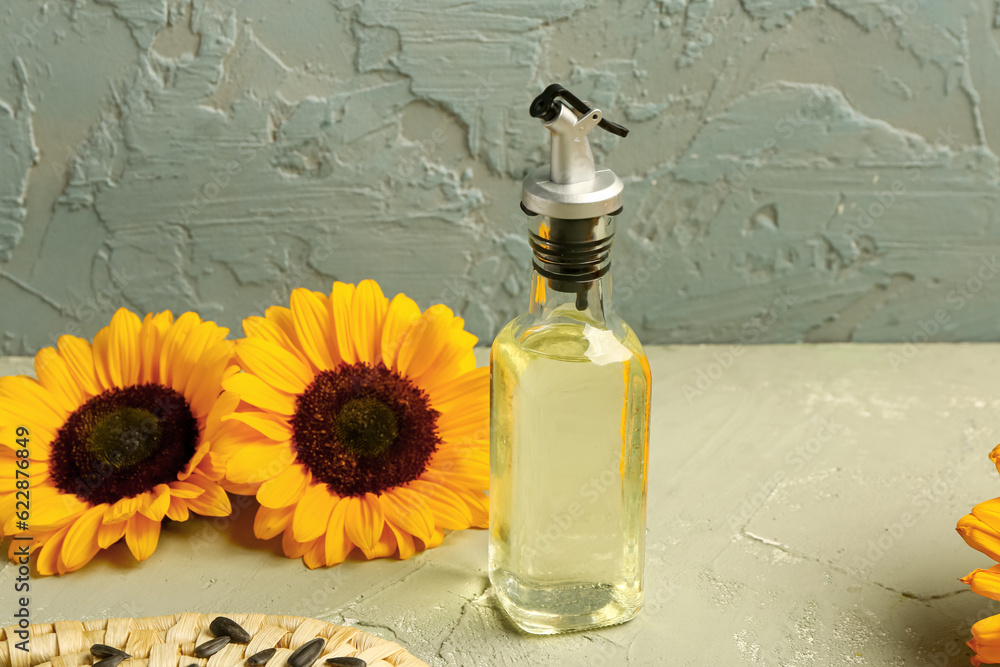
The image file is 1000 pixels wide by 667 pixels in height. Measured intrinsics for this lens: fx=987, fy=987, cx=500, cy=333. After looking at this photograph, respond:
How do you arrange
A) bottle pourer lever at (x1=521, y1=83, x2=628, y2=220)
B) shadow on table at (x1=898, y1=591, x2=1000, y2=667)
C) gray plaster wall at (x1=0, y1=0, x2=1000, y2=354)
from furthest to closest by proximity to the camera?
1. gray plaster wall at (x1=0, y1=0, x2=1000, y2=354)
2. shadow on table at (x1=898, y1=591, x2=1000, y2=667)
3. bottle pourer lever at (x1=521, y1=83, x2=628, y2=220)

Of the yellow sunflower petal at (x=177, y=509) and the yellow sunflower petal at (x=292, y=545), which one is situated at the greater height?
the yellow sunflower petal at (x=177, y=509)

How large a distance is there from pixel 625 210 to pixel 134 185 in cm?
47

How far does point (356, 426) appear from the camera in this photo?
27.5 inches

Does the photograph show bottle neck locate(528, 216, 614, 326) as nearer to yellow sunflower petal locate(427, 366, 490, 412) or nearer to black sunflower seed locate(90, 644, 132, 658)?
yellow sunflower petal locate(427, 366, 490, 412)

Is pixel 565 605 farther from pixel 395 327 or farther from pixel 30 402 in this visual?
pixel 30 402

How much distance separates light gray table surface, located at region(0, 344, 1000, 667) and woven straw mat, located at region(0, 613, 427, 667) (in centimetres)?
4

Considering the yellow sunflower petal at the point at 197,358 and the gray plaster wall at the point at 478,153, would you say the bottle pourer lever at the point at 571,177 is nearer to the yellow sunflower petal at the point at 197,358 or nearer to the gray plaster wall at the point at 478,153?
the yellow sunflower petal at the point at 197,358

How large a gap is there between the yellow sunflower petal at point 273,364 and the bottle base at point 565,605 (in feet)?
0.66

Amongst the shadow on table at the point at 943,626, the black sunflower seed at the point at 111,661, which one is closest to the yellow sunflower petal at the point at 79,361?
the black sunflower seed at the point at 111,661

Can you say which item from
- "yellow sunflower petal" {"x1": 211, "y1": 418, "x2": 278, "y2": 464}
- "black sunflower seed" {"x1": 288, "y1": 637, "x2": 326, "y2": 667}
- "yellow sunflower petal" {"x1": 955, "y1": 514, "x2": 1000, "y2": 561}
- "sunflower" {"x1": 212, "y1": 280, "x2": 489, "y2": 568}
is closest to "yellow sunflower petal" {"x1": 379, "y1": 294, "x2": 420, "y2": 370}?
"sunflower" {"x1": 212, "y1": 280, "x2": 489, "y2": 568}

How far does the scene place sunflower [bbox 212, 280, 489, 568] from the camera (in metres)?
0.68

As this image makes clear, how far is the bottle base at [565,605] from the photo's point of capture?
64cm

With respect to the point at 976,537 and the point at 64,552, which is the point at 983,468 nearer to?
the point at 976,537

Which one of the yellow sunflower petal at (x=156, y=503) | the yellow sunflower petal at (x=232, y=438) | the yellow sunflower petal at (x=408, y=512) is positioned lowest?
the yellow sunflower petal at (x=408, y=512)
